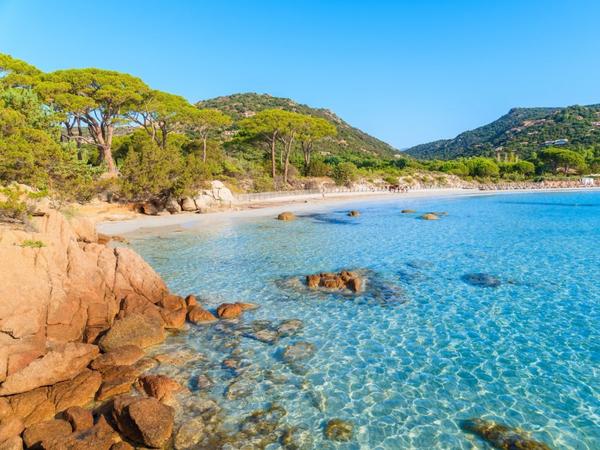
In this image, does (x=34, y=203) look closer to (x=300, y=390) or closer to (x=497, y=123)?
(x=300, y=390)

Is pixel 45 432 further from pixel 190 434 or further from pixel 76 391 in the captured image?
pixel 190 434

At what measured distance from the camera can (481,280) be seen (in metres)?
12.5

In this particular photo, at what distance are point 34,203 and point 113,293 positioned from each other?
494 cm

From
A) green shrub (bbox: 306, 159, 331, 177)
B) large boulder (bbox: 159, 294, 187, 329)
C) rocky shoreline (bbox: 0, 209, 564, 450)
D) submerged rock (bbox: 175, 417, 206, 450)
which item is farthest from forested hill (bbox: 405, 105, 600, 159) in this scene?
submerged rock (bbox: 175, 417, 206, 450)

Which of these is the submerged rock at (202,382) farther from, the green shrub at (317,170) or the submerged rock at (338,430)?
the green shrub at (317,170)

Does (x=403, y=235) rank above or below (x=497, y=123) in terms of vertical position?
below

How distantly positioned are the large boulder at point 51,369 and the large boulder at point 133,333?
1.84ft

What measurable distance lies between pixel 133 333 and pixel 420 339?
245 inches

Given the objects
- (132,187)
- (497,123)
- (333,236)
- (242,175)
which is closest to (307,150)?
(242,175)

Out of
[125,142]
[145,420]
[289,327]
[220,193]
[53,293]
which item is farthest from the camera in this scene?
[125,142]

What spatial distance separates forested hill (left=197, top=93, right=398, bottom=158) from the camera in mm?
99812

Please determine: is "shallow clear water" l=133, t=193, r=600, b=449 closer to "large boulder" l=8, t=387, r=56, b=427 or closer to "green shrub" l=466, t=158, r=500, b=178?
"large boulder" l=8, t=387, r=56, b=427

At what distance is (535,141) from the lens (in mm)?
122500

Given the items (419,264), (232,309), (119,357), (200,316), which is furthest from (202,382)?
(419,264)
